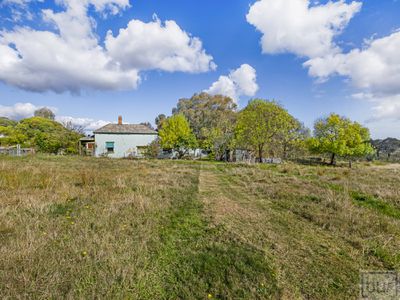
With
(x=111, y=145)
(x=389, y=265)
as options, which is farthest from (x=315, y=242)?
(x=111, y=145)

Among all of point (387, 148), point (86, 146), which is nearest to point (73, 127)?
point (86, 146)

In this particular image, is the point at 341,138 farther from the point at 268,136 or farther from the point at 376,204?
the point at 376,204

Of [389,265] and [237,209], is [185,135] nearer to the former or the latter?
[237,209]

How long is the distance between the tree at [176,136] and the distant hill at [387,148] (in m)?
39.8

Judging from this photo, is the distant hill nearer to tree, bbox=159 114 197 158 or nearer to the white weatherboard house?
tree, bbox=159 114 197 158

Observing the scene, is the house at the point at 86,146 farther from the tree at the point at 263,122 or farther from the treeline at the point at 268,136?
the tree at the point at 263,122

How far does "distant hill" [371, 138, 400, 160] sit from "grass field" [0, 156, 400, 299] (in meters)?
49.1

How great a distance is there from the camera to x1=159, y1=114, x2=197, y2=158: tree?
93.1 ft

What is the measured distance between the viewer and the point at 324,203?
20.0ft

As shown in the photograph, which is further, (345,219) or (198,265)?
(345,219)

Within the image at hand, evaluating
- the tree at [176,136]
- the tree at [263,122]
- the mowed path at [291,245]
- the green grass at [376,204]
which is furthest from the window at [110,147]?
the green grass at [376,204]

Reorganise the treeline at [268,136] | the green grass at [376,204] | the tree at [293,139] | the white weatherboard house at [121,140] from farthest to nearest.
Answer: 1. the white weatherboard house at [121,140]
2. the tree at [293,139]
3. the treeline at [268,136]
4. the green grass at [376,204]

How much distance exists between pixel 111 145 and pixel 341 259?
31385mm

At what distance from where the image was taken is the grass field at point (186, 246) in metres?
2.55
